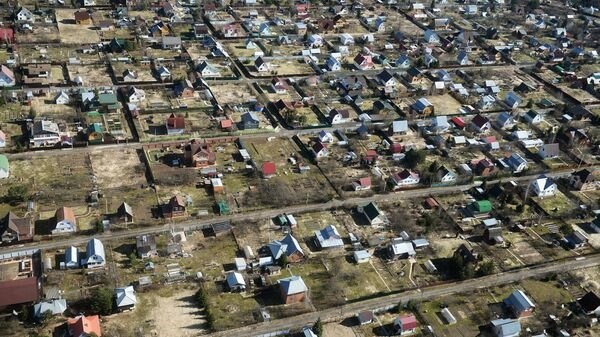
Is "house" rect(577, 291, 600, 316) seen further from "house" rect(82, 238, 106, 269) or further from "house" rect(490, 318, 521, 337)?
"house" rect(82, 238, 106, 269)

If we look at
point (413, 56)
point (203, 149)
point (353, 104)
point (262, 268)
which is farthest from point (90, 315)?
point (413, 56)

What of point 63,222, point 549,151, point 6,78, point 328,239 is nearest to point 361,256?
point 328,239

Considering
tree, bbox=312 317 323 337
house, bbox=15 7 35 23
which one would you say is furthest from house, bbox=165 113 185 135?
house, bbox=15 7 35 23

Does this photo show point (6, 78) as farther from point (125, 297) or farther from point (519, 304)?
point (519, 304)

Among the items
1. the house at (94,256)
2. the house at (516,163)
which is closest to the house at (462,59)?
the house at (516,163)

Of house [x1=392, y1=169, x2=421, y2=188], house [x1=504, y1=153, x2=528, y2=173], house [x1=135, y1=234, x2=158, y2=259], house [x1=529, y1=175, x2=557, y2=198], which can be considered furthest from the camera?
house [x1=504, y1=153, x2=528, y2=173]

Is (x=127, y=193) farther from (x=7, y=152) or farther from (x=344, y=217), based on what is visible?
(x=344, y=217)

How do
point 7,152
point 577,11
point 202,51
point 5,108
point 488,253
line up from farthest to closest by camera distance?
point 577,11
point 202,51
point 5,108
point 7,152
point 488,253
